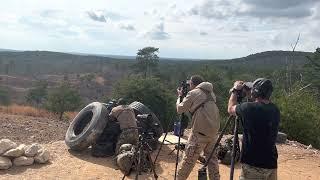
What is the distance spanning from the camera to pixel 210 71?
3853 cm

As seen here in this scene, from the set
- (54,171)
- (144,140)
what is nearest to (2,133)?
(54,171)

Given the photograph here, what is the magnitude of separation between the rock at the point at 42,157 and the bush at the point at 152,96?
57.5 ft

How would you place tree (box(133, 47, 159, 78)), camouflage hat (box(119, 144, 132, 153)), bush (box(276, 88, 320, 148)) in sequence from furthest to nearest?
tree (box(133, 47, 159, 78)) < bush (box(276, 88, 320, 148)) < camouflage hat (box(119, 144, 132, 153))

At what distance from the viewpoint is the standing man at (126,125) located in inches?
366

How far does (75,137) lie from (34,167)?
1417 millimetres

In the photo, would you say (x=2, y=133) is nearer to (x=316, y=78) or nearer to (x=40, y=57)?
(x=316, y=78)

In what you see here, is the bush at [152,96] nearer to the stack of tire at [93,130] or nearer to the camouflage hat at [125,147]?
the stack of tire at [93,130]

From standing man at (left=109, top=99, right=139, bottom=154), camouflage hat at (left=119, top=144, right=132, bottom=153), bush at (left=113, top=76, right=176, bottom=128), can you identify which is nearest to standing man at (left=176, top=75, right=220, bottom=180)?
camouflage hat at (left=119, top=144, right=132, bottom=153)

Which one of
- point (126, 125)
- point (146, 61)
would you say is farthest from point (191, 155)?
point (146, 61)

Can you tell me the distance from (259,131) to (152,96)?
23.6m

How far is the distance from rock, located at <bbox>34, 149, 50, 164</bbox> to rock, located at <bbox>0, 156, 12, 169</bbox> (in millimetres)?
532

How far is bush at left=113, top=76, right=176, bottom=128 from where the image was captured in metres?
26.9

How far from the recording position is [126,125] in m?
9.42

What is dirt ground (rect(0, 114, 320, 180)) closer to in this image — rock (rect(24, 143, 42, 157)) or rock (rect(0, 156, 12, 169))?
rock (rect(0, 156, 12, 169))
